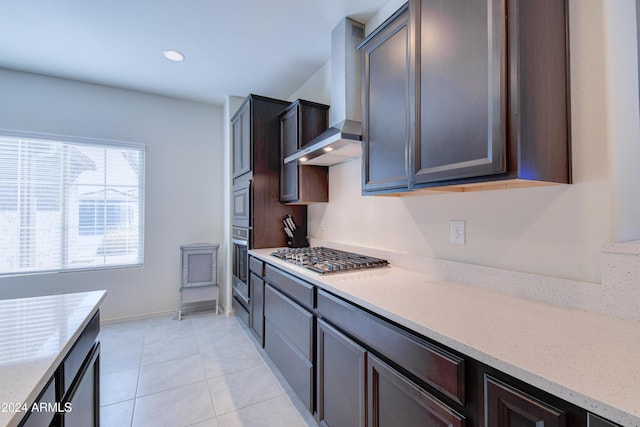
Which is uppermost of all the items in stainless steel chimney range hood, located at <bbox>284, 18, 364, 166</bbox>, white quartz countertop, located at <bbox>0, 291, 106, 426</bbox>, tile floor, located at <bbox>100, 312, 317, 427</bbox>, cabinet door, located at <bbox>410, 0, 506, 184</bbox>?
stainless steel chimney range hood, located at <bbox>284, 18, 364, 166</bbox>

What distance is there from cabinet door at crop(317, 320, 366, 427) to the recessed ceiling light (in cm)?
266

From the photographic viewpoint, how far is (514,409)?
669mm

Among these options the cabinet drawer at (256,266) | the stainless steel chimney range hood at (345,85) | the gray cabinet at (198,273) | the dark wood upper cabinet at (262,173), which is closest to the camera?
the stainless steel chimney range hood at (345,85)

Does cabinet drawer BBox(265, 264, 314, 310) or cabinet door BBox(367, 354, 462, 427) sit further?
cabinet drawer BBox(265, 264, 314, 310)

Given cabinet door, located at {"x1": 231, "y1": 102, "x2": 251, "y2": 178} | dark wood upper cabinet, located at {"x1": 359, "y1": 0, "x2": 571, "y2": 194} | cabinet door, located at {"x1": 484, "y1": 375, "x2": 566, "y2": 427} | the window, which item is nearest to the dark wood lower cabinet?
cabinet door, located at {"x1": 484, "y1": 375, "x2": 566, "y2": 427}

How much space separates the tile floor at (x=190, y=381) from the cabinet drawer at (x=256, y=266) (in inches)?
29.4

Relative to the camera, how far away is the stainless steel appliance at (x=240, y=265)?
9.39 ft

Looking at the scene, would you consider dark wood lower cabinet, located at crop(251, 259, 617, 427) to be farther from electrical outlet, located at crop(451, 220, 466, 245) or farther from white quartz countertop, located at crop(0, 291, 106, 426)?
white quartz countertop, located at crop(0, 291, 106, 426)

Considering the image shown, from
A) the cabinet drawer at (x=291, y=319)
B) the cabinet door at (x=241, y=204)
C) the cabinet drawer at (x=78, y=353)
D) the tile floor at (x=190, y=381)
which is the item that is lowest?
the tile floor at (x=190, y=381)

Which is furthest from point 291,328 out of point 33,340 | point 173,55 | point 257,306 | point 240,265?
point 173,55

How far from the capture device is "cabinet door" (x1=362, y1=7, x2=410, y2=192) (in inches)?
55.7

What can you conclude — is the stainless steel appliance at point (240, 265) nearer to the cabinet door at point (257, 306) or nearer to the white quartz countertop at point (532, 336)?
the cabinet door at point (257, 306)

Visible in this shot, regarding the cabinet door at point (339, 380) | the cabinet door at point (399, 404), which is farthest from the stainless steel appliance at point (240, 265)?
the cabinet door at point (399, 404)

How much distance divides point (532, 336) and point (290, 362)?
4.87 ft
